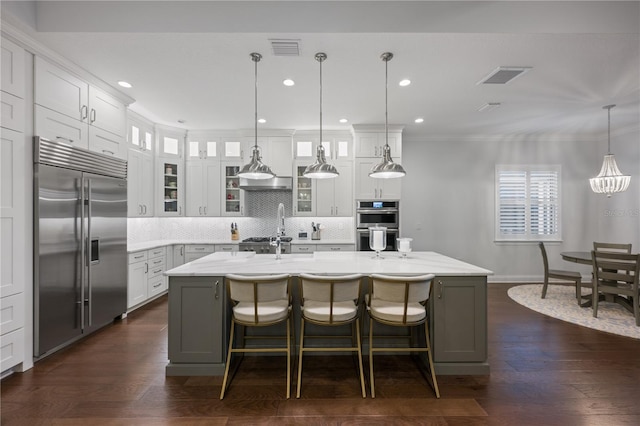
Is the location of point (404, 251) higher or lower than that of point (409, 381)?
higher

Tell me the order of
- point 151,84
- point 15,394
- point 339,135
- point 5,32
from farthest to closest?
point 339,135 < point 151,84 < point 5,32 < point 15,394

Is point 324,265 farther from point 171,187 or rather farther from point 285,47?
point 171,187

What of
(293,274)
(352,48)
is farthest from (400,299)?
(352,48)

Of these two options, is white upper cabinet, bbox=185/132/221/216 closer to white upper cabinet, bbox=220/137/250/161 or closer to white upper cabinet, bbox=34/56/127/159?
white upper cabinet, bbox=220/137/250/161

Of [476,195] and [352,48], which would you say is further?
[476,195]

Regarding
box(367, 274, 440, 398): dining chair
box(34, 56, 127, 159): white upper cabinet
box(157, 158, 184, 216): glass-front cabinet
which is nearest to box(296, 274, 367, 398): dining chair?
box(367, 274, 440, 398): dining chair

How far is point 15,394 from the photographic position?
89.4 inches

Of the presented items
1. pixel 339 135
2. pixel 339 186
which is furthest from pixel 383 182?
pixel 339 135

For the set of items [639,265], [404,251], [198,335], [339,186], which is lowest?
[198,335]

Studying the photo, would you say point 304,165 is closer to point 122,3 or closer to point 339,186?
point 339,186

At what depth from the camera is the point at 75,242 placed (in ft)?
9.93

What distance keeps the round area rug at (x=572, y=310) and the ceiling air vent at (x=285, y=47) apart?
467cm

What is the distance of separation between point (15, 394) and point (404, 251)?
358 cm

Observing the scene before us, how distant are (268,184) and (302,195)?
0.67 meters
